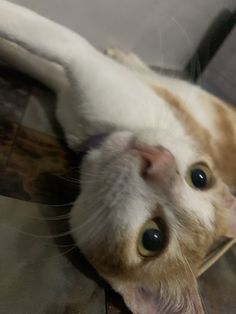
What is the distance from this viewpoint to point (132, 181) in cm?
104

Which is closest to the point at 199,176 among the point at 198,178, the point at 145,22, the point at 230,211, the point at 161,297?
the point at 198,178

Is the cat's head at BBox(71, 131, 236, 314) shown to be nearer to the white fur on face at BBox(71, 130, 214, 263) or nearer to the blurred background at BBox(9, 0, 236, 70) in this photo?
the white fur on face at BBox(71, 130, 214, 263)

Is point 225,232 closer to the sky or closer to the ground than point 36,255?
closer to the sky

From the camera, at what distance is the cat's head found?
1.05 meters

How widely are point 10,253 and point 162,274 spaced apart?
14.9 inches

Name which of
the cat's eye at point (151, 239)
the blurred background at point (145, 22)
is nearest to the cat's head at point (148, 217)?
the cat's eye at point (151, 239)

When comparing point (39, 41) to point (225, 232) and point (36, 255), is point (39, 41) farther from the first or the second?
point (225, 232)

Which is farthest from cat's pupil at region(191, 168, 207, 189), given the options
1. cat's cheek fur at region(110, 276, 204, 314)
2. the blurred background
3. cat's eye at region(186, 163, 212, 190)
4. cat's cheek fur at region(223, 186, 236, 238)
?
the blurred background

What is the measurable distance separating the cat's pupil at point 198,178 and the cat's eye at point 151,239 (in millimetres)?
143

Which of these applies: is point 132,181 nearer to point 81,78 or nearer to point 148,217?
point 148,217

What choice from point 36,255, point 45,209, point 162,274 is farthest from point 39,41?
point 162,274

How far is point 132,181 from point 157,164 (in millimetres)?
70

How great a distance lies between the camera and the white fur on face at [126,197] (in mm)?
1045

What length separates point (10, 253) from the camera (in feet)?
3.32
